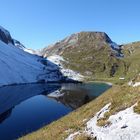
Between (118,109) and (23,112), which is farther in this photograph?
(23,112)

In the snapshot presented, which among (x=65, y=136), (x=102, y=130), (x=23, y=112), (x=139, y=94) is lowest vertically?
(x=23, y=112)

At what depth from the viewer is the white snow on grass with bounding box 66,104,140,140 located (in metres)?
19.2

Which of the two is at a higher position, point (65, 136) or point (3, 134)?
point (65, 136)

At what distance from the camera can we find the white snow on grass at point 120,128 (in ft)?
63.1

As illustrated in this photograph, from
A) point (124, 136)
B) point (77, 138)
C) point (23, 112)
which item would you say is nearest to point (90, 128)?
point (77, 138)

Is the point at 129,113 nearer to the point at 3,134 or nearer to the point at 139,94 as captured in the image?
the point at 139,94

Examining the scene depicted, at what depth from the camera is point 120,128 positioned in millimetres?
20719

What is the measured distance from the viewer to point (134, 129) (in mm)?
19438

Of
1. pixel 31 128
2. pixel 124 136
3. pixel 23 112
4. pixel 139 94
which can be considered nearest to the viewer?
pixel 124 136

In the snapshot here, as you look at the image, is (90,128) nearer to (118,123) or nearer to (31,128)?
(118,123)

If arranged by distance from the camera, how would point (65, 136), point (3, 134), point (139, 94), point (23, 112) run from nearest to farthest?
1. point (65, 136)
2. point (139, 94)
3. point (3, 134)
4. point (23, 112)

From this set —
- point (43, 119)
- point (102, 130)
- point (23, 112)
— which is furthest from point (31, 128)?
point (102, 130)

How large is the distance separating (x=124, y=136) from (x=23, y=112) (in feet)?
279

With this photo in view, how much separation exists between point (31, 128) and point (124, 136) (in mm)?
55789
